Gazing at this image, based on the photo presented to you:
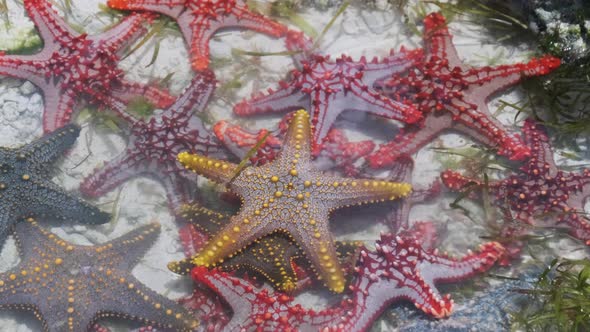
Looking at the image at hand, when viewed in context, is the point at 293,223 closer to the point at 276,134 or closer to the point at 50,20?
the point at 276,134

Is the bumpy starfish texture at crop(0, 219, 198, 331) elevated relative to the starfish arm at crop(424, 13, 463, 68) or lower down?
lower down

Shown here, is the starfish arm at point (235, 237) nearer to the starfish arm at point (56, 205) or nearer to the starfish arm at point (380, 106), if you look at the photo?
the starfish arm at point (56, 205)

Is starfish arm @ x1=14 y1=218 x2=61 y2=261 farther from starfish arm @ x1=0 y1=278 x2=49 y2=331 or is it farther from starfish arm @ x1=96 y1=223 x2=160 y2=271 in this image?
starfish arm @ x1=96 y1=223 x2=160 y2=271

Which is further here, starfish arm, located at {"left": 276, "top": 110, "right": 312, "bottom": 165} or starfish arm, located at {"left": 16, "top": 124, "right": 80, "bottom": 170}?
starfish arm, located at {"left": 16, "top": 124, "right": 80, "bottom": 170}

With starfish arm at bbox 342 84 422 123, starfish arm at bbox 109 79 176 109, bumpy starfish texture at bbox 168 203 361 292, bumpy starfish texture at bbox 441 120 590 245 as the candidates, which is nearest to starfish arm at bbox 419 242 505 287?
bumpy starfish texture at bbox 441 120 590 245

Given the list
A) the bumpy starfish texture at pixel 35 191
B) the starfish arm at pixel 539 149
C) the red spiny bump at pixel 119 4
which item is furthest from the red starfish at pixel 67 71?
the starfish arm at pixel 539 149

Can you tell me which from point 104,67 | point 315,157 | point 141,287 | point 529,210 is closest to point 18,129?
point 104,67
